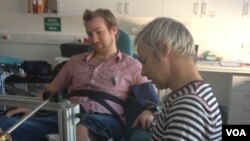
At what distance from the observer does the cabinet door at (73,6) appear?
3.77 metres

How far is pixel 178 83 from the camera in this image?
1.08 meters

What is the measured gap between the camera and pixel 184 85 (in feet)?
3.49

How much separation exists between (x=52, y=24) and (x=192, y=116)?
356 centimetres

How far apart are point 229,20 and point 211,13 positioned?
0.26 m

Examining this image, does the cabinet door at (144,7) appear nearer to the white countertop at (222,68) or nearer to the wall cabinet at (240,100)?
the white countertop at (222,68)

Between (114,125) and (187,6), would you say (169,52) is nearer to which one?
(114,125)

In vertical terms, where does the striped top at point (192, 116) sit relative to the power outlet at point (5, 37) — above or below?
below

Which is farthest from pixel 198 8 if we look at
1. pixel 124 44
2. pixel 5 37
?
pixel 5 37

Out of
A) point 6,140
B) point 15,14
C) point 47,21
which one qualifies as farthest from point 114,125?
point 15,14

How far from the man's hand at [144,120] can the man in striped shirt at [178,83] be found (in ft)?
1.67

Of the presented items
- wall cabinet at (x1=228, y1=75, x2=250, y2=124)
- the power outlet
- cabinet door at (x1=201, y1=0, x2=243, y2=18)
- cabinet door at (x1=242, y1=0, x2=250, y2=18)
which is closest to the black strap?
wall cabinet at (x1=228, y1=75, x2=250, y2=124)

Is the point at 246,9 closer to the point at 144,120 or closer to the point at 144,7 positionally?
the point at 144,7

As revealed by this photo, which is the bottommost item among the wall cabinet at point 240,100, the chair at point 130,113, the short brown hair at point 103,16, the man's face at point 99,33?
the wall cabinet at point 240,100

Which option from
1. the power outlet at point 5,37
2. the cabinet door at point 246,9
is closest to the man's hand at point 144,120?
the cabinet door at point 246,9
